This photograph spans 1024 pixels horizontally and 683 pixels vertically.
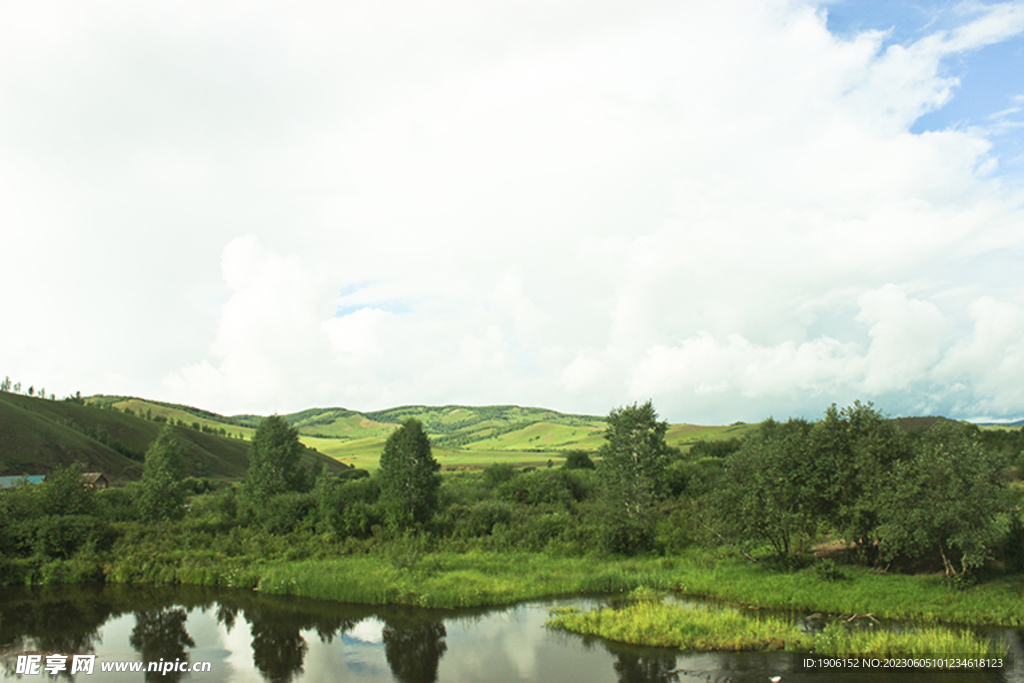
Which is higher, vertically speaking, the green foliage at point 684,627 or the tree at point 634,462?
the tree at point 634,462

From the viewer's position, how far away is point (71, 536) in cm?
4578

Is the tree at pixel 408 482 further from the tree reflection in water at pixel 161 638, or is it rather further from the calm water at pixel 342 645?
the tree reflection in water at pixel 161 638

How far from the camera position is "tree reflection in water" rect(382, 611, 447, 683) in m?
23.5

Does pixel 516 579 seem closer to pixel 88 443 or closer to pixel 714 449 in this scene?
pixel 714 449

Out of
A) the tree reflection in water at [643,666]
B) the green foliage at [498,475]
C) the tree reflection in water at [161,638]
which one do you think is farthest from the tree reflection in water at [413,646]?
the green foliage at [498,475]

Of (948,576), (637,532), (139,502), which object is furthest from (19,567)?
(948,576)

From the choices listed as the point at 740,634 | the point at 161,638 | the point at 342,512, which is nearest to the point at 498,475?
the point at 342,512

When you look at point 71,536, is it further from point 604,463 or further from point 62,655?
point 604,463

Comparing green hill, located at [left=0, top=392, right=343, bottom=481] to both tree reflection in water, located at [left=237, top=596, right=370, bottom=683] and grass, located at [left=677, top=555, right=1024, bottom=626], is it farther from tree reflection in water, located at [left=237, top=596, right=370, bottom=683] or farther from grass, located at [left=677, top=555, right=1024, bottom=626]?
grass, located at [left=677, top=555, right=1024, bottom=626]

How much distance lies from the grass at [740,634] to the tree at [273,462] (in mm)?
40214

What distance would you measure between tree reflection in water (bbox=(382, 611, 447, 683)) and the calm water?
58 mm

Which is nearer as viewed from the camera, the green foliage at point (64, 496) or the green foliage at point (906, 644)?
the green foliage at point (906, 644)

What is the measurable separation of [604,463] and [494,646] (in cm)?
3150

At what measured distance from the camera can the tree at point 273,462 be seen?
59812 mm
